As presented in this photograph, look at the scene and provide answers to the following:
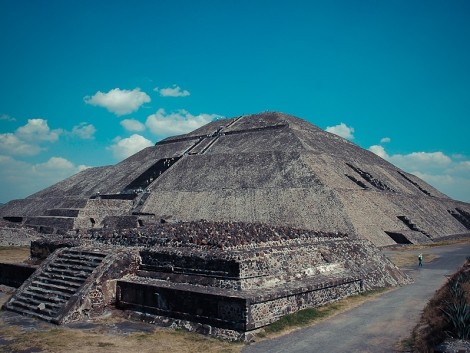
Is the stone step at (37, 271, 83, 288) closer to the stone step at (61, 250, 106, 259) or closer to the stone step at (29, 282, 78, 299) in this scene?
the stone step at (29, 282, 78, 299)

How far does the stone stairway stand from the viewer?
10953 millimetres

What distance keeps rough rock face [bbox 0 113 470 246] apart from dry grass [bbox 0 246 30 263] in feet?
11.8

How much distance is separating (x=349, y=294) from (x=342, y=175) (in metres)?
26.0

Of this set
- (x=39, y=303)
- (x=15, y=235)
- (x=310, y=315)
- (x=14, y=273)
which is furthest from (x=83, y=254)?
(x=15, y=235)

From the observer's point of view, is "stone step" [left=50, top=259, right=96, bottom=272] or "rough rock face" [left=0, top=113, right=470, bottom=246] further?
"rough rock face" [left=0, top=113, right=470, bottom=246]

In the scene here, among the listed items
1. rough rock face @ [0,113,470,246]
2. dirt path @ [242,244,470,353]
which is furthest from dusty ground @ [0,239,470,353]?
rough rock face @ [0,113,470,246]

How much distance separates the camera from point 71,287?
11.7 metres

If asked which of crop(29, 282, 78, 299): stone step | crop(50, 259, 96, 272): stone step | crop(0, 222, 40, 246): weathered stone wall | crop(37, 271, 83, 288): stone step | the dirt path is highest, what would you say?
crop(0, 222, 40, 246): weathered stone wall

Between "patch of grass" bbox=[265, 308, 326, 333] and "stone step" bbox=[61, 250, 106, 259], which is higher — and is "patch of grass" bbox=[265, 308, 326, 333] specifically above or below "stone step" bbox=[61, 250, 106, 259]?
below

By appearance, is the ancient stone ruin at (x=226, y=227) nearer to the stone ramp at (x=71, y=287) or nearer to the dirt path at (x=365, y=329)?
the stone ramp at (x=71, y=287)

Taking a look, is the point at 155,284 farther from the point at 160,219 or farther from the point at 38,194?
the point at 38,194

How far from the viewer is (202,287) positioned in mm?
10375

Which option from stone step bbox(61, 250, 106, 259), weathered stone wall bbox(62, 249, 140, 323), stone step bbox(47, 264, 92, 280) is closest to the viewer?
weathered stone wall bbox(62, 249, 140, 323)

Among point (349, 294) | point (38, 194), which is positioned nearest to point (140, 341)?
point (349, 294)
